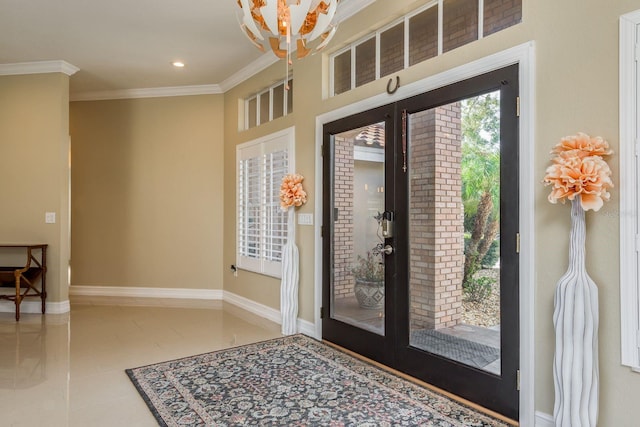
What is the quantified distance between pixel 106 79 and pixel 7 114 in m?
1.23

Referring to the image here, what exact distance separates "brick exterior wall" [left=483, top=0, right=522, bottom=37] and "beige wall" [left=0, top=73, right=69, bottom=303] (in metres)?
4.87

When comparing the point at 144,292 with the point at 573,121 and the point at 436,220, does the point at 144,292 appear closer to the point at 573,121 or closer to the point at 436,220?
the point at 436,220

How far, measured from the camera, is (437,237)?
2.81m

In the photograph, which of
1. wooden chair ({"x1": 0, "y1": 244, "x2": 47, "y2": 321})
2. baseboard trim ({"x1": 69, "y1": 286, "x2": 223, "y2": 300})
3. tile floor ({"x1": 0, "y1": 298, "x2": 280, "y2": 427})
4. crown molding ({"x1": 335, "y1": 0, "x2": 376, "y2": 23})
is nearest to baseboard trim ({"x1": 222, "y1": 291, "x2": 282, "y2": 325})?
tile floor ({"x1": 0, "y1": 298, "x2": 280, "y2": 427})

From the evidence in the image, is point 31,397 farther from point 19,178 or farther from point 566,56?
point 566,56

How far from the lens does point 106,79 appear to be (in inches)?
217

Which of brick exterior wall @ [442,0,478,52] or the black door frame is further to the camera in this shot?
brick exterior wall @ [442,0,478,52]

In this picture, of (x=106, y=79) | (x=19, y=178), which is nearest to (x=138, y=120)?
(x=106, y=79)

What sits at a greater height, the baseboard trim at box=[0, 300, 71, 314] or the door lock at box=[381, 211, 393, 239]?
the door lock at box=[381, 211, 393, 239]

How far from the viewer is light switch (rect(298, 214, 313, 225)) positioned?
4.00 meters

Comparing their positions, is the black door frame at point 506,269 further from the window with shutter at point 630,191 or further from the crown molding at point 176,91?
the crown molding at point 176,91

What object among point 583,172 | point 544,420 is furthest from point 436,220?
point 544,420

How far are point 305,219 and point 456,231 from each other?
5.65 ft

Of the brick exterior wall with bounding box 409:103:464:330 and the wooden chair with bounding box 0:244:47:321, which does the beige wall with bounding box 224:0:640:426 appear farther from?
the wooden chair with bounding box 0:244:47:321
